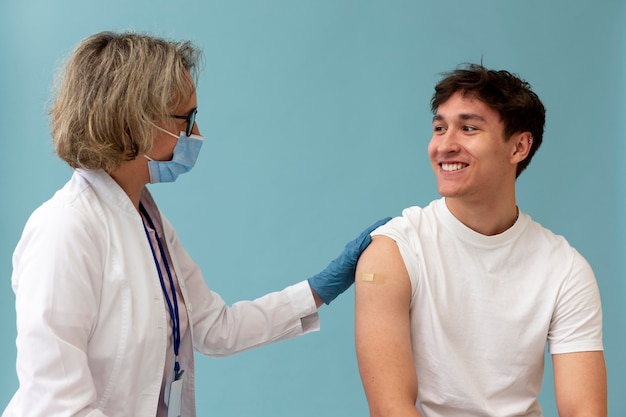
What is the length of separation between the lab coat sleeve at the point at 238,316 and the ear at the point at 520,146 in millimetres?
621

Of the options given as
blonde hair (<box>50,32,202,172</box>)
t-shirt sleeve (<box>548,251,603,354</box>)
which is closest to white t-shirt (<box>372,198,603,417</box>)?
→ t-shirt sleeve (<box>548,251,603,354</box>)

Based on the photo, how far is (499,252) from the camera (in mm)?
1851

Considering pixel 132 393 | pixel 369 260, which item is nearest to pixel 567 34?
pixel 369 260

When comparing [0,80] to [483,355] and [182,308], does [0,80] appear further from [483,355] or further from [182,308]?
[483,355]

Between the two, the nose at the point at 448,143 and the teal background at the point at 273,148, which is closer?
the nose at the point at 448,143

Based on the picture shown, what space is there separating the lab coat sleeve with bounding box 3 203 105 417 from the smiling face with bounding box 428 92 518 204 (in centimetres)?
81

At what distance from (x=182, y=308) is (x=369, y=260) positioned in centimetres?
44

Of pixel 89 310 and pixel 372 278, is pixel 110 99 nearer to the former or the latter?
pixel 89 310

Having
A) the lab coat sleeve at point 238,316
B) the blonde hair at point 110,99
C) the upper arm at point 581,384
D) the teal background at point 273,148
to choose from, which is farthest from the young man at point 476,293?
the teal background at point 273,148

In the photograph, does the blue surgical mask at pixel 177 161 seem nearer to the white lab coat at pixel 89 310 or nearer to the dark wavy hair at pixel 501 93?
the white lab coat at pixel 89 310

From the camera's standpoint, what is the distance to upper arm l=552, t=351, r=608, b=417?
173cm

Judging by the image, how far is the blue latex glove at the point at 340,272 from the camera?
6.31ft

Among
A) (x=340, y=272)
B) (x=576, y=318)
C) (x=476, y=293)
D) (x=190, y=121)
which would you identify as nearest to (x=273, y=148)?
(x=340, y=272)

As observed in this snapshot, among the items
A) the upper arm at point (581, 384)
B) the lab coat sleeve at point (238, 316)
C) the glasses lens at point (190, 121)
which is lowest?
the upper arm at point (581, 384)
